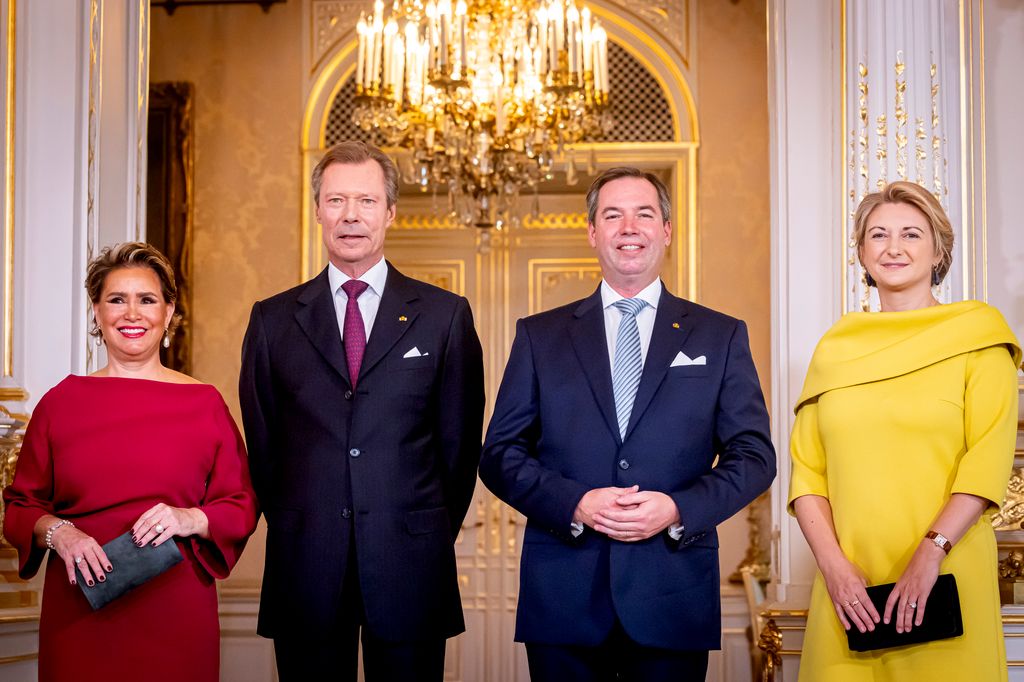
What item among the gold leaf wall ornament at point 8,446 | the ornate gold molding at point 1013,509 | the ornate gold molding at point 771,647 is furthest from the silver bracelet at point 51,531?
the ornate gold molding at point 1013,509

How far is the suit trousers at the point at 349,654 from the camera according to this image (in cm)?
287

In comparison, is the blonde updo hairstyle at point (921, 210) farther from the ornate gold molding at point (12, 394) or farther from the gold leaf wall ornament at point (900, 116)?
the ornate gold molding at point (12, 394)

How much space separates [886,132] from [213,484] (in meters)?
2.31

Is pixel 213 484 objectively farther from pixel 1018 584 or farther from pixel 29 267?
pixel 1018 584

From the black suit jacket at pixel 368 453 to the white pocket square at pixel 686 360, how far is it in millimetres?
556

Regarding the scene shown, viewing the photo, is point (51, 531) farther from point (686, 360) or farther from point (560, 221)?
point (560, 221)

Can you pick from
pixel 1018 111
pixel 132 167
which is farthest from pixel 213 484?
pixel 1018 111

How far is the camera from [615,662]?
8.97 feet

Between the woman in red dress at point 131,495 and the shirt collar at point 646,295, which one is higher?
the shirt collar at point 646,295

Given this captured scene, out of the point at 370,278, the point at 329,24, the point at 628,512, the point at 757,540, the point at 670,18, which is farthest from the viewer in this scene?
the point at 329,24

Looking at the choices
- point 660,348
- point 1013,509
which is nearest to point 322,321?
point 660,348

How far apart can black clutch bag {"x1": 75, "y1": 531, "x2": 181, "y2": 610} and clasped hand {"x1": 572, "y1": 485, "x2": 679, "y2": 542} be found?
979mm

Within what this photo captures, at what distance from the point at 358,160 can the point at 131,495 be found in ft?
3.17

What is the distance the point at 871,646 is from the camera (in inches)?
104
